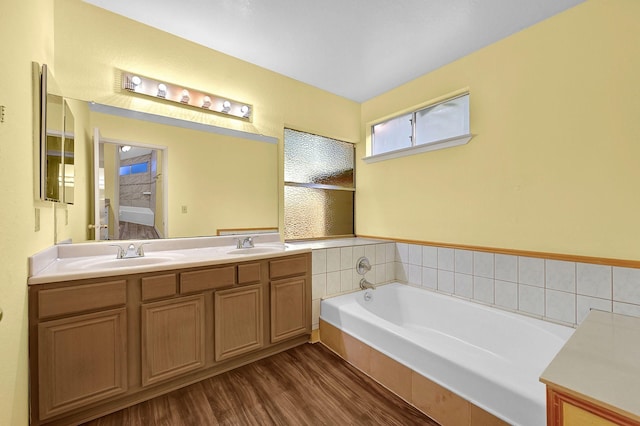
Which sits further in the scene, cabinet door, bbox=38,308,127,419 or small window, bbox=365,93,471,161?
small window, bbox=365,93,471,161

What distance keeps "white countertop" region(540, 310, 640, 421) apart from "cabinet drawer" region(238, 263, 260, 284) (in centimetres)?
157

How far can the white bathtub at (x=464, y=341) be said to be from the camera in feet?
3.64

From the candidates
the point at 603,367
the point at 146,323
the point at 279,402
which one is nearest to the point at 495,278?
the point at 603,367

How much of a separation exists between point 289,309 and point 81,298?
4.09 ft

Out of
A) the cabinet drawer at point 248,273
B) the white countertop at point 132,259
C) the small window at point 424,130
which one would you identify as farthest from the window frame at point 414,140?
the cabinet drawer at point 248,273

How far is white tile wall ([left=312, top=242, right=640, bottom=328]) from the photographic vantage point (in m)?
1.56

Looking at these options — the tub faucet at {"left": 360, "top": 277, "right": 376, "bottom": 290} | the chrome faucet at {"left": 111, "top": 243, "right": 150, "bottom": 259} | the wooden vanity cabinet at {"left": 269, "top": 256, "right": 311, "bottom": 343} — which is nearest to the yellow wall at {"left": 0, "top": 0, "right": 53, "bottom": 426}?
the chrome faucet at {"left": 111, "top": 243, "right": 150, "bottom": 259}

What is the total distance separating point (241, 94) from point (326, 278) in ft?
5.86

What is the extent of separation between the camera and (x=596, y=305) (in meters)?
1.59

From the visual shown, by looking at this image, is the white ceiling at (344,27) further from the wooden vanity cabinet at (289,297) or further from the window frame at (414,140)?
the wooden vanity cabinet at (289,297)

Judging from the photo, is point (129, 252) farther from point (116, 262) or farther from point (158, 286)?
point (158, 286)

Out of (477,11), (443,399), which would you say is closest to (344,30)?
(477,11)

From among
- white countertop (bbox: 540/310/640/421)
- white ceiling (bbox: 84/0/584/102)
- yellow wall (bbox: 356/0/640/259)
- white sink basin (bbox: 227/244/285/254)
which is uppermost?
white ceiling (bbox: 84/0/584/102)

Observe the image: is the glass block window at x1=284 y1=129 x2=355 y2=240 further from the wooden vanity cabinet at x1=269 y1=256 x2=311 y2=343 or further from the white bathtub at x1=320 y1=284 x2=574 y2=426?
the white bathtub at x1=320 y1=284 x2=574 y2=426
